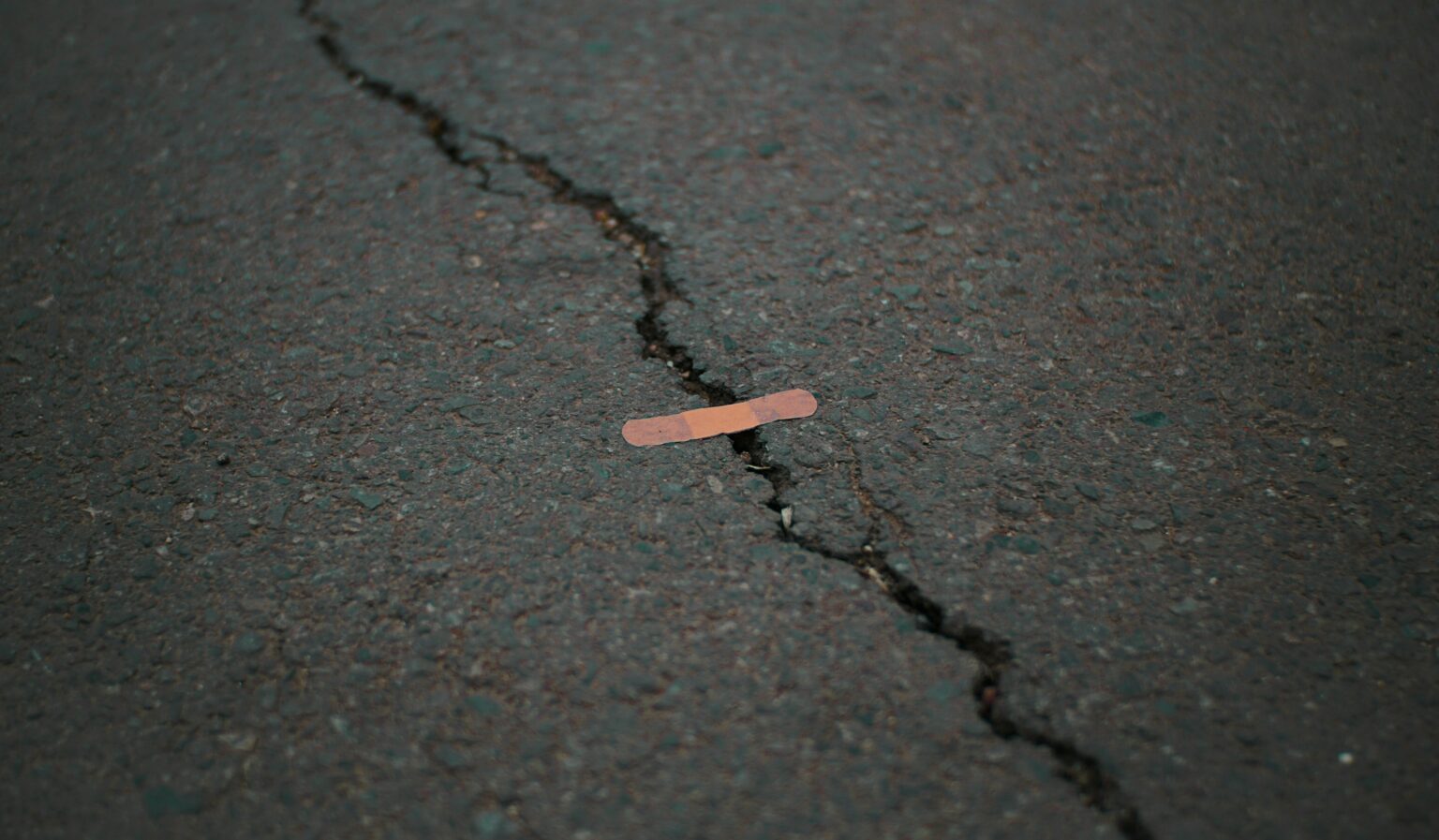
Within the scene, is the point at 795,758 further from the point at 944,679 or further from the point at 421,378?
the point at 421,378

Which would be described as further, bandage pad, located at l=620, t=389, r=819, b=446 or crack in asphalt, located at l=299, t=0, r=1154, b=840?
bandage pad, located at l=620, t=389, r=819, b=446

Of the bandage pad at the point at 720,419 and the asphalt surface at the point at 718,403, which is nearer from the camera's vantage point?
the asphalt surface at the point at 718,403

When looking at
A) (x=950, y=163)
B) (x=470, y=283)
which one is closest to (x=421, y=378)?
(x=470, y=283)
